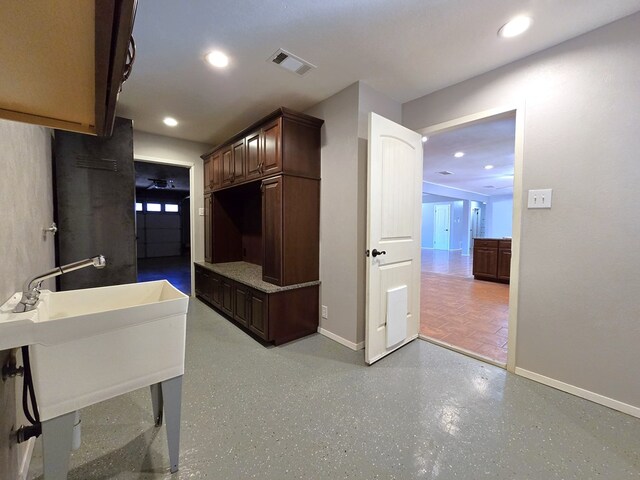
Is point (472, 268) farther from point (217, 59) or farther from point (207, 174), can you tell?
point (217, 59)

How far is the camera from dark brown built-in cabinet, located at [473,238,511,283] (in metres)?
5.11

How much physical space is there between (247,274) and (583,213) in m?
3.07

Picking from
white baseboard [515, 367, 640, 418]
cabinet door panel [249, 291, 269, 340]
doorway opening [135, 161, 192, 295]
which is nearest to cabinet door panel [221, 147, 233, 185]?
cabinet door panel [249, 291, 269, 340]

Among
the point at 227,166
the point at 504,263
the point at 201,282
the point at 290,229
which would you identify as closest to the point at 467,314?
the point at 504,263

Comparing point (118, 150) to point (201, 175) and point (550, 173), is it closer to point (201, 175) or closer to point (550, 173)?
point (201, 175)

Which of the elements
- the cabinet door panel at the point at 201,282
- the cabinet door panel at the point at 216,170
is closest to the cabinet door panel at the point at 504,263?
the cabinet door panel at the point at 216,170

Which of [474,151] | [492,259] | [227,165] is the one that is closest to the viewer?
[227,165]

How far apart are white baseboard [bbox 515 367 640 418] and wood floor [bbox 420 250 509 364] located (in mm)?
210

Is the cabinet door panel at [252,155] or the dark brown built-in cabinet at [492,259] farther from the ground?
the cabinet door panel at [252,155]

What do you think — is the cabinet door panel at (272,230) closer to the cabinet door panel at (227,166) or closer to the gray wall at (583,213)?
the cabinet door panel at (227,166)

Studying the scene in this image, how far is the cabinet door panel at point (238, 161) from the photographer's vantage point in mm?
3082

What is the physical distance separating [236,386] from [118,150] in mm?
2696

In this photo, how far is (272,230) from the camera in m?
2.61

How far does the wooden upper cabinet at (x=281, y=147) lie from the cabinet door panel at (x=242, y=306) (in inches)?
49.6
